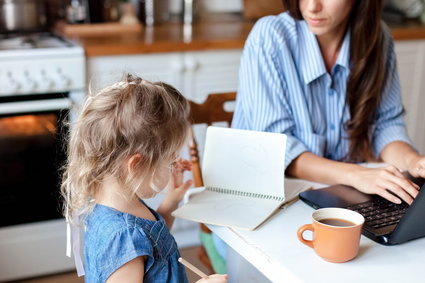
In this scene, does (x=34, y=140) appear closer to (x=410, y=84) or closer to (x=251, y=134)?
(x=251, y=134)

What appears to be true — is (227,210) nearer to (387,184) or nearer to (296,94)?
(387,184)

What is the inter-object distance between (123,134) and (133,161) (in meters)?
0.05

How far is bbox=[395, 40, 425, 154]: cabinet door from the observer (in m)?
2.89

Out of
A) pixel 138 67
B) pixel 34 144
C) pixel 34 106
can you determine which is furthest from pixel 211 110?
pixel 34 144

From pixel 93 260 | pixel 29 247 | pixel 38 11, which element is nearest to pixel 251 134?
pixel 93 260

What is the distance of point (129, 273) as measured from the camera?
1147 mm

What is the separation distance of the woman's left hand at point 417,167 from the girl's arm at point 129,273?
0.71 meters

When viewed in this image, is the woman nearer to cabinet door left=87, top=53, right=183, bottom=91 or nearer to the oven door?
cabinet door left=87, top=53, right=183, bottom=91

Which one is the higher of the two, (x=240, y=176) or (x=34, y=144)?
(x=240, y=176)

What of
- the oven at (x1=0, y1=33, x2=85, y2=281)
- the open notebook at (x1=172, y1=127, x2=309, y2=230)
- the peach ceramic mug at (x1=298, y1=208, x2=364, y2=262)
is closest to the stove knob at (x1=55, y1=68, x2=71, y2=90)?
the oven at (x1=0, y1=33, x2=85, y2=281)

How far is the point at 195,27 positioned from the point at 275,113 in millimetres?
1354

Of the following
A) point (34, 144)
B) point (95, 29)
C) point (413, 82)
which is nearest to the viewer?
point (34, 144)

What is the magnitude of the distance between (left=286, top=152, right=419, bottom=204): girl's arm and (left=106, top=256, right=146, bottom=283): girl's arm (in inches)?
20.8

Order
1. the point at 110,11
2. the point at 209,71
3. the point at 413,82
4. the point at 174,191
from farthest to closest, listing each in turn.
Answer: the point at 413,82, the point at 110,11, the point at 209,71, the point at 174,191
